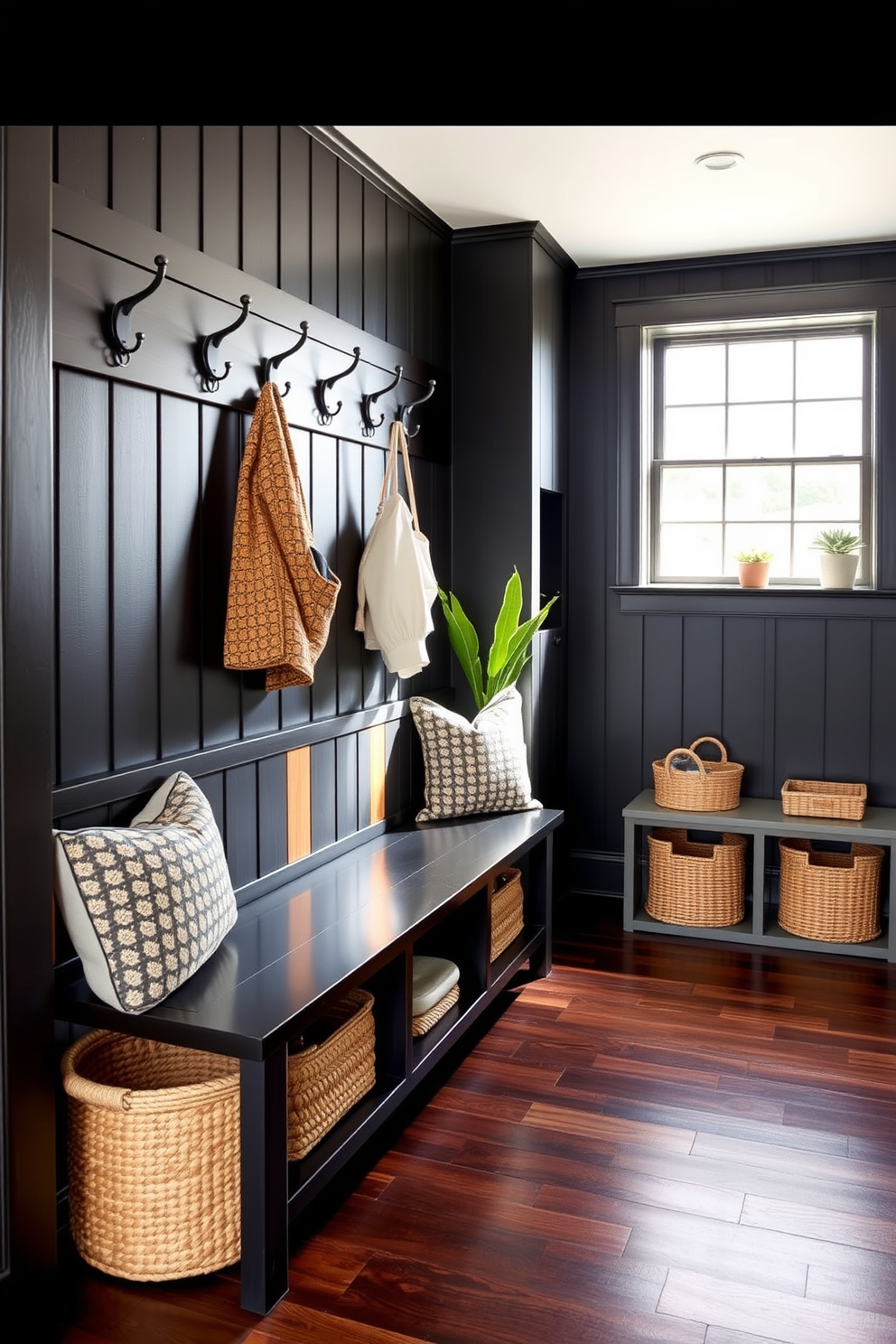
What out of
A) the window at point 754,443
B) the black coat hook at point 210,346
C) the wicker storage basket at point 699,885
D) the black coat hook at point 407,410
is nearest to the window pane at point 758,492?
the window at point 754,443

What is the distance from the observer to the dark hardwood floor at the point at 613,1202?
1942 millimetres

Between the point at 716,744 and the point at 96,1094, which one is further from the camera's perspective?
the point at 716,744

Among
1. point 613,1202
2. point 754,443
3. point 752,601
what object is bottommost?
point 613,1202

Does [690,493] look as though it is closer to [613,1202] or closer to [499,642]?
[499,642]

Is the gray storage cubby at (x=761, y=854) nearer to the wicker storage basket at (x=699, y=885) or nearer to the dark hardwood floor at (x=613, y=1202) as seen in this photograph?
the wicker storage basket at (x=699, y=885)

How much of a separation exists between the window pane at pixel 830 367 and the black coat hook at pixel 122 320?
9.67 ft

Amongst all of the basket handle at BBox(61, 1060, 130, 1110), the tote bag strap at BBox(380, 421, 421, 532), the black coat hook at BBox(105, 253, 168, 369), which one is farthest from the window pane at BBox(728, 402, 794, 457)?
the basket handle at BBox(61, 1060, 130, 1110)

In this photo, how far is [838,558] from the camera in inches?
165

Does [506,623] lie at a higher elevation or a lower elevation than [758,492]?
lower

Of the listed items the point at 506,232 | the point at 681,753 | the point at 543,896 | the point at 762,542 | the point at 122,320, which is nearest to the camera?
the point at 122,320

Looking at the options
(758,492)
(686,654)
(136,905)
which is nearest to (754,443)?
(758,492)

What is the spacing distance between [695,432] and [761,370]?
1.12ft

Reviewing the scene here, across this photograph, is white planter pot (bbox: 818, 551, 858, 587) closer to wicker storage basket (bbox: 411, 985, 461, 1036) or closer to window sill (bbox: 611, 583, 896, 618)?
window sill (bbox: 611, 583, 896, 618)
